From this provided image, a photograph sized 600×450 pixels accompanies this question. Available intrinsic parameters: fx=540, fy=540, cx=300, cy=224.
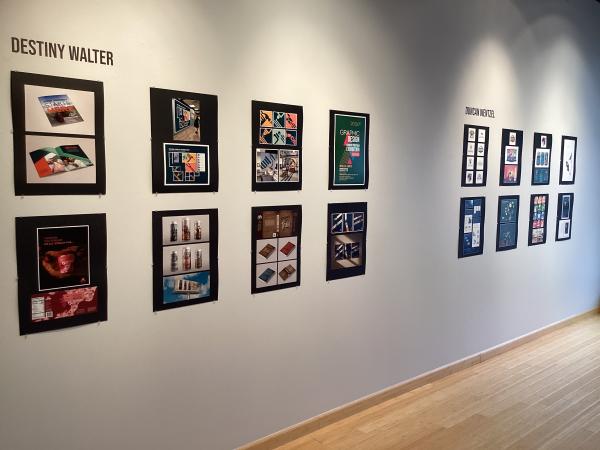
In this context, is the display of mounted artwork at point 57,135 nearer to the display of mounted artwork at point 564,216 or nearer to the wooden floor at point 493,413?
the wooden floor at point 493,413

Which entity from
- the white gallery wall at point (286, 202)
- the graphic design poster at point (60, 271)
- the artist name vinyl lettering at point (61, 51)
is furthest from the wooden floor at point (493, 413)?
the artist name vinyl lettering at point (61, 51)

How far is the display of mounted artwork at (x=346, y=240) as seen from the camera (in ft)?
11.6

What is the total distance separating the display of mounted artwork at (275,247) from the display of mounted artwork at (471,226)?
179 cm

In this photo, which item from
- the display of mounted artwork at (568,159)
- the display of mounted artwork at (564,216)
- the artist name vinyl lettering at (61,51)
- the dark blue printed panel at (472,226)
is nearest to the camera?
the artist name vinyl lettering at (61,51)

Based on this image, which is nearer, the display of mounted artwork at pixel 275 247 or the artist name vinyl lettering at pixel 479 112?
the display of mounted artwork at pixel 275 247

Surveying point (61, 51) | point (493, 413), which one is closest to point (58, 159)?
point (61, 51)

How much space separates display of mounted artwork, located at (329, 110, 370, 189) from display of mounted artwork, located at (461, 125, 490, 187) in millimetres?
1171

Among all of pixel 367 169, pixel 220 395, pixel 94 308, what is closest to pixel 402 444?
pixel 220 395

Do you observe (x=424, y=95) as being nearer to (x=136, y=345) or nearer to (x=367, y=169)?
(x=367, y=169)

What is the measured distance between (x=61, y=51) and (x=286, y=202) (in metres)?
1.45

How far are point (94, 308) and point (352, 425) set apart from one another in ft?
6.48

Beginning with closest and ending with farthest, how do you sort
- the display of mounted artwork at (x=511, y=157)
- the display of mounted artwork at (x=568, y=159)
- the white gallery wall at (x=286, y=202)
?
the white gallery wall at (x=286, y=202)
the display of mounted artwork at (x=511, y=157)
the display of mounted artwork at (x=568, y=159)

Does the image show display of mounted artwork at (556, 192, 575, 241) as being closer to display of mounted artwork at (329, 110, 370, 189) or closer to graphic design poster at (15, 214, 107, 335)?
display of mounted artwork at (329, 110, 370, 189)

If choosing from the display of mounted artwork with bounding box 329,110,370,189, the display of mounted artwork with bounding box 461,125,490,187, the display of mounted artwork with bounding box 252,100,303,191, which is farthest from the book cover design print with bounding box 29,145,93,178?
A: the display of mounted artwork with bounding box 461,125,490,187
